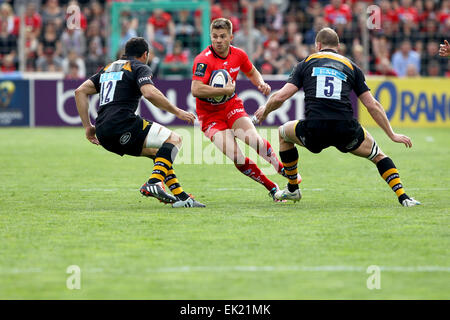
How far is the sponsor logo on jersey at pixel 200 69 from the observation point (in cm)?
916

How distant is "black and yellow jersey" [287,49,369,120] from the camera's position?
8.45m

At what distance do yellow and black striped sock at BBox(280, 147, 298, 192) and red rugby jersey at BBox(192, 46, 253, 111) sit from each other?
105cm

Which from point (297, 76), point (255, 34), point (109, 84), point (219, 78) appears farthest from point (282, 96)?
point (255, 34)

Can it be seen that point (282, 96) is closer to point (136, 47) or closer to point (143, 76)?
point (143, 76)

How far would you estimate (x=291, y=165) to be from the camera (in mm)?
8992

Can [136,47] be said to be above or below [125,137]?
above

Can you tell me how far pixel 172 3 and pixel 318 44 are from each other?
14856 millimetres

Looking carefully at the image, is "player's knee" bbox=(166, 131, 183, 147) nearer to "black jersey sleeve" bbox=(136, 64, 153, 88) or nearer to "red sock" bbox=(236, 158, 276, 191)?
"black jersey sleeve" bbox=(136, 64, 153, 88)

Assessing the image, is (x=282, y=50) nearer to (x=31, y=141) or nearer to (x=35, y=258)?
(x=31, y=141)

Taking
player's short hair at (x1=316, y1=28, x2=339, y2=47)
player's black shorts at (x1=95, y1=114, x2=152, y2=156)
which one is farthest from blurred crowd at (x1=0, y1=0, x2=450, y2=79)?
player's short hair at (x1=316, y1=28, x2=339, y2=47)

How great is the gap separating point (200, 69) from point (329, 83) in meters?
1.54

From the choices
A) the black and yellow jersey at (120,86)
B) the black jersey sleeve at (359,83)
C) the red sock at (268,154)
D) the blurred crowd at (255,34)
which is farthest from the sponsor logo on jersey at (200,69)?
the blurred crowd at (255,34)

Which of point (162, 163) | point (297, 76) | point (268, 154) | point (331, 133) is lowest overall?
point (162, 163)

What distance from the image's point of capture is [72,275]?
536cm
